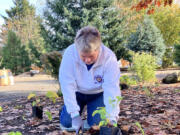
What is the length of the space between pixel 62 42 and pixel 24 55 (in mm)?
6626

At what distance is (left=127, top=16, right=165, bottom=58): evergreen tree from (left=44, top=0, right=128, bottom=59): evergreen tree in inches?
38.3

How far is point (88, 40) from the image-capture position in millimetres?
1635

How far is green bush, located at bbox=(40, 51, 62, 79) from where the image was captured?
4.59 metres

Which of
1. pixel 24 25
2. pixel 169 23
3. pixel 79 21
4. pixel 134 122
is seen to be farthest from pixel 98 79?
pixel 24 25

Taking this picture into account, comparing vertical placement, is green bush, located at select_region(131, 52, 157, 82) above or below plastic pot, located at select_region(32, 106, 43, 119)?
above

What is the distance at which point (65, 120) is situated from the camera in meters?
2.28

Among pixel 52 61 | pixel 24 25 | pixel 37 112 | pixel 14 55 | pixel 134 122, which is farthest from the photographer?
pixel 24 25

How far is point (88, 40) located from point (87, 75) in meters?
0.53

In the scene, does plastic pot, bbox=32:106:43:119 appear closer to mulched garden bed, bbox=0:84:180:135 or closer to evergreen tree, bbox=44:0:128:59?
mulched garden bed, bbox=0:84:180:135

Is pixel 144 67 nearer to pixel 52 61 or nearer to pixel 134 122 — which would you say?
pixel 52 61

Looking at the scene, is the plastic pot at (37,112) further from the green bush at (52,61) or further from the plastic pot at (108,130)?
the green bush at (52,61)

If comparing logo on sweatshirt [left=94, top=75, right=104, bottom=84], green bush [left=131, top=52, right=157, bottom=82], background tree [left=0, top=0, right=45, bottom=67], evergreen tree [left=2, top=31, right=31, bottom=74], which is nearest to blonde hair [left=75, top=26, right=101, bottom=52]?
logo on sweatshirt [left=94, top=75, right=104, bottom=84]

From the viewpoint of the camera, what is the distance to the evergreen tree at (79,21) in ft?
42.5

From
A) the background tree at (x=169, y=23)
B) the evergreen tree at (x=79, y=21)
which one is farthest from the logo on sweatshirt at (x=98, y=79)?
the background tree at (x=169, y=23)
